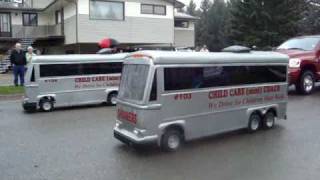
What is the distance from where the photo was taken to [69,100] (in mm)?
15133

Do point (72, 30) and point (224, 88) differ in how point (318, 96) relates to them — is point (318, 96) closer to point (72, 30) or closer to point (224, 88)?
point (224, 88)

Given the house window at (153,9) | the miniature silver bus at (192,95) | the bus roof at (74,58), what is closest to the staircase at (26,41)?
the house window at (153,9)

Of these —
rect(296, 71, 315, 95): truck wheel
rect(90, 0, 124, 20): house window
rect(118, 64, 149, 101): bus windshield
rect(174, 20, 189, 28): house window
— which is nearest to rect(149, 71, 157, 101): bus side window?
rect(118, 64, 149, 101): bus windshield

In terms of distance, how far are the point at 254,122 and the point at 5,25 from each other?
3636 centimetres

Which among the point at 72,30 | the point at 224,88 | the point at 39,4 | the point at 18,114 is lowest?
the point at 18,114

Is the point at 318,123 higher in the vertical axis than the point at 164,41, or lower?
lower

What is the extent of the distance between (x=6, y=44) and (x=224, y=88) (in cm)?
3650

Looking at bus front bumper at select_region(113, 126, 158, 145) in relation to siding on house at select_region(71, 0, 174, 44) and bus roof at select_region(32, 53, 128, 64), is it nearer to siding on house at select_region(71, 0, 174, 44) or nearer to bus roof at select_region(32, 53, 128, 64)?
bus roof at select_region(32, 53, 128, 64)

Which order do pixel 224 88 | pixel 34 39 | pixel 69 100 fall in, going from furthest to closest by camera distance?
1. pixel 34 39
2. pixel 69 100
3. pixel 224 88

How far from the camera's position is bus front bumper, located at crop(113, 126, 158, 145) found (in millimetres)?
8477

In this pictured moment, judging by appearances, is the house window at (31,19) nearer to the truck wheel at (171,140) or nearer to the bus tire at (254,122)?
the bus tire at (254,122)

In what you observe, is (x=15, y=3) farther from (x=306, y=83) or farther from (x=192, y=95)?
(x=192, y=95)

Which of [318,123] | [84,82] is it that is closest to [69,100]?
[84,82]

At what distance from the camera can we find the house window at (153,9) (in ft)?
120
